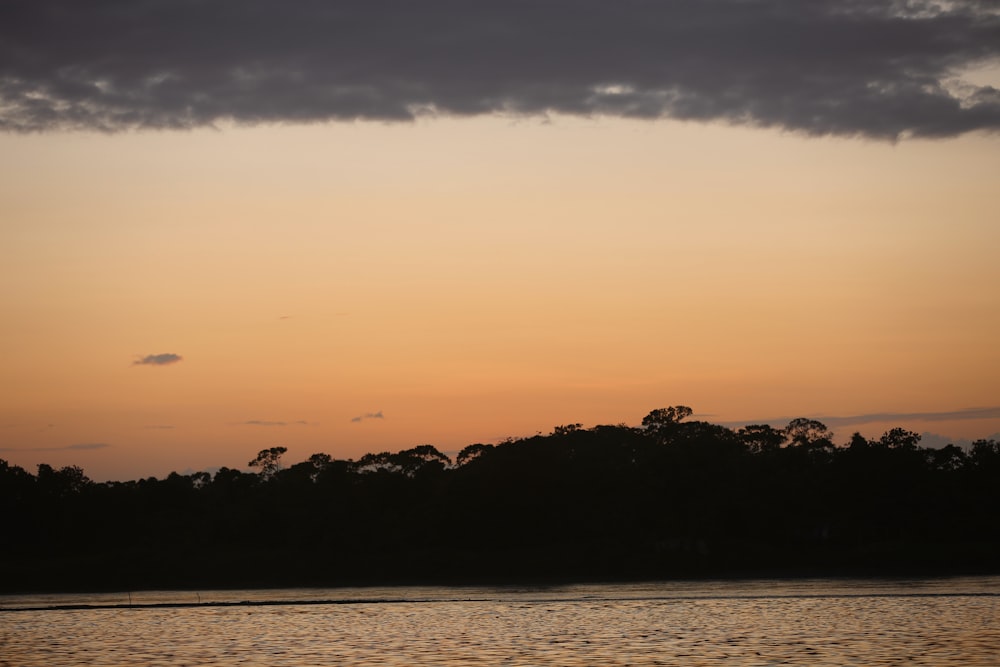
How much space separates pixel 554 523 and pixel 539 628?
2851 inches

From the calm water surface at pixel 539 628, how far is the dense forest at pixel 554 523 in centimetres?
2814

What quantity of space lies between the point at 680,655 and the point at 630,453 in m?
105

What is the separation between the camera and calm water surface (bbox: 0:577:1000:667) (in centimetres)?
4822

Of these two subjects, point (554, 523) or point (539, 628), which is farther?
point (554, 523)

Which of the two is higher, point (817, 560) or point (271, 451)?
point (271, 451)

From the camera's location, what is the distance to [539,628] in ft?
200

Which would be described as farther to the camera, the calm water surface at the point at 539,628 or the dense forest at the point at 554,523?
the dense forest at the point at 554,523

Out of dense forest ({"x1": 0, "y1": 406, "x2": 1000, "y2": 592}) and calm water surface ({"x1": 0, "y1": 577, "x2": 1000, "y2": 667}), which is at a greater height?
dense forest ({"x1": 0, "y1": 406, "x2": 1000, "y2": 592})

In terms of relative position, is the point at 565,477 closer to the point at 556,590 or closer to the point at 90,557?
the point at 556,590

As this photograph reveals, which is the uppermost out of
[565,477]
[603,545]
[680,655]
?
[565,477]

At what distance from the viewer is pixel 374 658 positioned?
48.9 meters

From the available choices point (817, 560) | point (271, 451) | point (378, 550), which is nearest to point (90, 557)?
point (378, 550)

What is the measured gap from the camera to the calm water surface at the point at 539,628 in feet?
158

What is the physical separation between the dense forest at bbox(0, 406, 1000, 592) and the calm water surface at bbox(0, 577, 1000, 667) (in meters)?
28.1
